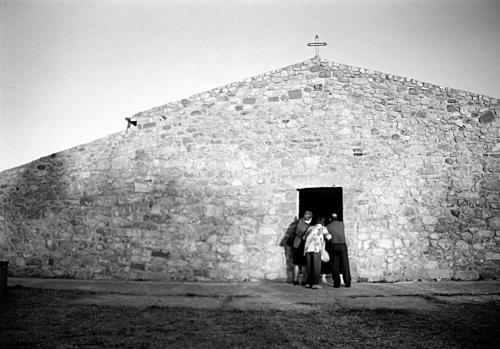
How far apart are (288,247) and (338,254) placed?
106cm

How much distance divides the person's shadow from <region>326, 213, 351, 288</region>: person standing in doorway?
82cm

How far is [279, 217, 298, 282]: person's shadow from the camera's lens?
7.66 m

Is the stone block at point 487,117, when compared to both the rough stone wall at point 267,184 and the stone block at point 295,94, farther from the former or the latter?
the stone block at point 295,94

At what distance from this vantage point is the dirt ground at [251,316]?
3844 millimetres

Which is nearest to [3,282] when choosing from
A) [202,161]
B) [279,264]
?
[202,161]

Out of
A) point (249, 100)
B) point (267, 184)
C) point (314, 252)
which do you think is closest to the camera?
point (314, 252)

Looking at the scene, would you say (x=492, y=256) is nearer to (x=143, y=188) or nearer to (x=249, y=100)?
(x=249, y=100)

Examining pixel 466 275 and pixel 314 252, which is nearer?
pixel 314 252

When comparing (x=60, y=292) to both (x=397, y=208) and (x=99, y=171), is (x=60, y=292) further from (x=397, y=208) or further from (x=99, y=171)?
(x=397, y=208)

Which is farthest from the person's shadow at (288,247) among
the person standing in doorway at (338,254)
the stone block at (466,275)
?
the stone block at (466,275)

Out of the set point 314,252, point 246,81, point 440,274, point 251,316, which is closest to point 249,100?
point 246,81

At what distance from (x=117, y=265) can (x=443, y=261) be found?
23.0 feet

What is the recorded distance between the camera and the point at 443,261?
300 inches

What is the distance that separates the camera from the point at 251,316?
15.8 feet
